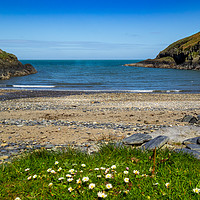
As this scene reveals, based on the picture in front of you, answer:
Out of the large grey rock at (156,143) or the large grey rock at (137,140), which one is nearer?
the large grey rock at (156,143)

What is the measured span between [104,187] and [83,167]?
84cm

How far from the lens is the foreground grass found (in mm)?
3248

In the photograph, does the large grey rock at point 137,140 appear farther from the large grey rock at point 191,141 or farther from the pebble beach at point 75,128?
the large grey rock at point 191,141

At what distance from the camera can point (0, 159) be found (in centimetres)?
550

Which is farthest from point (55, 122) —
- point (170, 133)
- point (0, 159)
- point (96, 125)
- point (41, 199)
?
point (41, 199)

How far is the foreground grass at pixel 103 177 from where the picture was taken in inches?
128

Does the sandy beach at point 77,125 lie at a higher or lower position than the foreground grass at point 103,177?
lower

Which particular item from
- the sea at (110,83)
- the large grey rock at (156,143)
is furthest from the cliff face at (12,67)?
the large grey rock at (156,143)

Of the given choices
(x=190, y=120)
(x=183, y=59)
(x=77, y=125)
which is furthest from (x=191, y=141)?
(x=183, y=59)

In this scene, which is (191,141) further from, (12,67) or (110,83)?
(12,67)

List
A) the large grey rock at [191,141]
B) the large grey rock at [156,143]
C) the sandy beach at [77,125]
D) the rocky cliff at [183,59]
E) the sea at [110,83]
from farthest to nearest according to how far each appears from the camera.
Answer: the rocky cliff at [183,59] → the sea at [110,83] → the sandy beach at [77,125] → the large grey rock at [191,141] → the large grey rock at [156,143]

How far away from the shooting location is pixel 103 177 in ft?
12.0

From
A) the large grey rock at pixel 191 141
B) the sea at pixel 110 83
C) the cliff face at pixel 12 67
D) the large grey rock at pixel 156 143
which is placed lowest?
the sea at pixel 110 83

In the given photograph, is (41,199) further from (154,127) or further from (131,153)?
(154,127)
